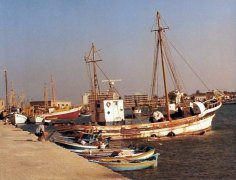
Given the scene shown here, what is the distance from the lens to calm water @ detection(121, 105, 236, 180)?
23483mm

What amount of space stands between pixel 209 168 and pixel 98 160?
24.7 ft

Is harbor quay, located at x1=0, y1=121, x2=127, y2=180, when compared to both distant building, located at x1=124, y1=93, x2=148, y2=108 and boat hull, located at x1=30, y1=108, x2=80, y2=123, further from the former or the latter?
boat hull, located at x1=30, y1=108, x2=80, y2=123

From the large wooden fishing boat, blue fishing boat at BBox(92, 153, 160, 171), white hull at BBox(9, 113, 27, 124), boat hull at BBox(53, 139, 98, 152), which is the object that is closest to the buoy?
the large wooden fishing boat

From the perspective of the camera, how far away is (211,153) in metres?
33.2

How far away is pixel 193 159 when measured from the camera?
2978 cm

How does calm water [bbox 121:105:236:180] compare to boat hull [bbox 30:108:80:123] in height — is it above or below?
below

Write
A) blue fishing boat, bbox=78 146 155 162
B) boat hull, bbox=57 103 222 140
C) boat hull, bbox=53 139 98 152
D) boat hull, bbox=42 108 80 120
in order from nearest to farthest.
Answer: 1. blue fishing boat, bbox=78 146 155 162
2. boat hull, bbox=53 139 98 152
3. boat hull, bbox=57 103 222 140
4. boat hull, bbox=42 108 80 120

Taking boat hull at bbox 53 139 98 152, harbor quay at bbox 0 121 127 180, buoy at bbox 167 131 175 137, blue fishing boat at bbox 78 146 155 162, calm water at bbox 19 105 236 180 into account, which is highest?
harbor quay at bbox 0 121 127 180

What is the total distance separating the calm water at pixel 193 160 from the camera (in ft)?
77.0

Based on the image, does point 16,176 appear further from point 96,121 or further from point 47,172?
point 96,121

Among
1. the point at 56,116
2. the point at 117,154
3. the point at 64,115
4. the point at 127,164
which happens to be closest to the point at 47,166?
the point at 127,164

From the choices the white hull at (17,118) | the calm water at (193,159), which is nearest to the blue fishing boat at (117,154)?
the calm water at (193,159)

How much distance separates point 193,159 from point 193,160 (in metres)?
0.48

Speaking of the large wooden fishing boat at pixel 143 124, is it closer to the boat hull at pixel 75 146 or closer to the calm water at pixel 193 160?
the calm water at pixel 193 160
